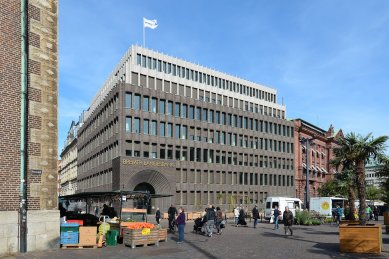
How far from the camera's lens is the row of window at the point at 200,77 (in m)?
66.3

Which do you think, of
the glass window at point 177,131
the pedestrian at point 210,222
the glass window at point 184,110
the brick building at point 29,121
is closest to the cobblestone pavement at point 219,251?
the brick building at point 29,121

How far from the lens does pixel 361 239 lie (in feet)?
56.5

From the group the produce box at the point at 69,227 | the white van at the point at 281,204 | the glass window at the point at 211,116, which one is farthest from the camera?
the glass window at the point at 211,116

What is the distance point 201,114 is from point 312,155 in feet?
118

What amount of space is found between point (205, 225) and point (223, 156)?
4665cm

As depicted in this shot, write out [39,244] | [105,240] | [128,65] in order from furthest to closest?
[128,65], [105,240], [39,244]

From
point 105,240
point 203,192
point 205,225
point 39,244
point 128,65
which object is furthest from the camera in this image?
point 203,192

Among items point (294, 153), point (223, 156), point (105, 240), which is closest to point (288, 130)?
point (294, 153)

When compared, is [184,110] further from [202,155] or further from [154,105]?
[202,155]

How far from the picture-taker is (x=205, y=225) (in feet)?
87.7

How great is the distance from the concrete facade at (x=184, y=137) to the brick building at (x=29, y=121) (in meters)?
38.9

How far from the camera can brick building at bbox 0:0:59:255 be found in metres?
17.3

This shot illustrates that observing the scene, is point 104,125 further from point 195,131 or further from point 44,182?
point 44,182

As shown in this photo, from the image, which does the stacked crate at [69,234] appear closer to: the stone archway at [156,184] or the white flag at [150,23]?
the stone archway at [156,184]
